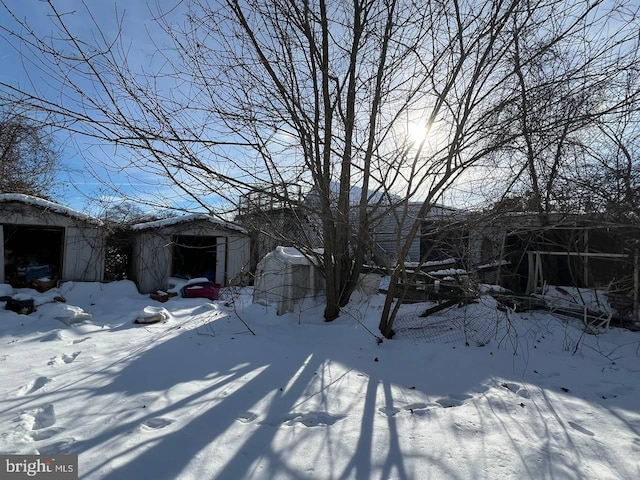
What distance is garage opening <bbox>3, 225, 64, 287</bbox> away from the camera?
10.7m

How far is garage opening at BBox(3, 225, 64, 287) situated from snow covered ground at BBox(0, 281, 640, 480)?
17.0 ft

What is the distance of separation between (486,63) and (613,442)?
384cm

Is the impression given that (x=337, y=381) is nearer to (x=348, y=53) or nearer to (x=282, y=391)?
(x=282, y=391)

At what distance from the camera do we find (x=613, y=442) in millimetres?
2609

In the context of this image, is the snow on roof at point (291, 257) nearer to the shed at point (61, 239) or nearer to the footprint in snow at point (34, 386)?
the footprint in snow at point (34, 386)

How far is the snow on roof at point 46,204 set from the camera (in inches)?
380

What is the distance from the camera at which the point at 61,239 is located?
426 inches

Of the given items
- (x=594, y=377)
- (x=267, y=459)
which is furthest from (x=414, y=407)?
(x=594, y=377)

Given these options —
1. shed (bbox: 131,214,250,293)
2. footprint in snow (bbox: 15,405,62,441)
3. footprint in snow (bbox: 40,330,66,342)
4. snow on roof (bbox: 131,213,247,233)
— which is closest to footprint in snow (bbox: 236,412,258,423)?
footprint in snow (bbox: 15,405,62,441)

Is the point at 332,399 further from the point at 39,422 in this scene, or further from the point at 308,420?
the point at 39,422

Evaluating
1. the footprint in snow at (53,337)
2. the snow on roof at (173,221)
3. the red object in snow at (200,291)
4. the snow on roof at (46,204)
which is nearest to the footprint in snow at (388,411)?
the footprint in snow at (53,337)

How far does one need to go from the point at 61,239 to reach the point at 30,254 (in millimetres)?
2814

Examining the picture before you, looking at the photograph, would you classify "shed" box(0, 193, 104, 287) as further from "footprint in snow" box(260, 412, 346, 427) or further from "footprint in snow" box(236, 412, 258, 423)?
"footprint in snow" box(260, 412, 346, 427)

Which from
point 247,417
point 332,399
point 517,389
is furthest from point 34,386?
point 517,389
